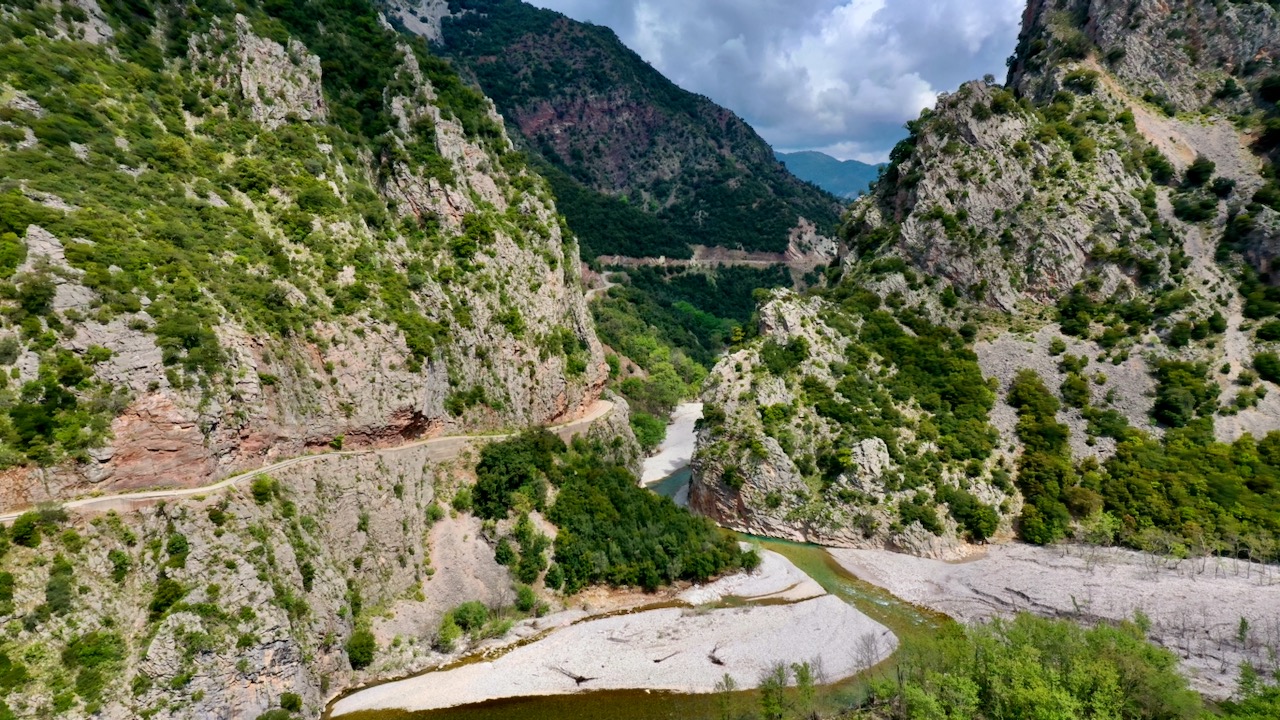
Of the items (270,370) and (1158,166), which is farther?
(1158,166)

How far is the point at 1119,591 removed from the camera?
1508 inches

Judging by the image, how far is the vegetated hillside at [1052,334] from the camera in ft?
162

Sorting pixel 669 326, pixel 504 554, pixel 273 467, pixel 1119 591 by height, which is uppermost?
pixel 669 326

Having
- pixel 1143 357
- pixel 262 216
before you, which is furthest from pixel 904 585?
pixel 262 216

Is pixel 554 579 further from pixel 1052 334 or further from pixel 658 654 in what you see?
pixel 1052 334

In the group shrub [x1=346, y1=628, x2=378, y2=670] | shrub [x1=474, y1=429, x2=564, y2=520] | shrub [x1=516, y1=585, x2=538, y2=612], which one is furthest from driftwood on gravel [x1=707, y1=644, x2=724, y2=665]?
shrub [x1=346, y1=628, x2=378, y2=670]

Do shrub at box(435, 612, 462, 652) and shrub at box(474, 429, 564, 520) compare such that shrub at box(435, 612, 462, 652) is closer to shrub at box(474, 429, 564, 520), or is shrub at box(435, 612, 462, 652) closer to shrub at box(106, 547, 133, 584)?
shrub at box(474, 429, 564, 520)

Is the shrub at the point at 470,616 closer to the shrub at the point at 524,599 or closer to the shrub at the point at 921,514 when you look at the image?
the shrub at the point at 524,599

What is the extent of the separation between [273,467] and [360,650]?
1164 cm

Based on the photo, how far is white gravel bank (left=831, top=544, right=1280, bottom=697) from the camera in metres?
31.9

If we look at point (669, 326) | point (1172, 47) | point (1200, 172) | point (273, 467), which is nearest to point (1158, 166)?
point (1200, 172)

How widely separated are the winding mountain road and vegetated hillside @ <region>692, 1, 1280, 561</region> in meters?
15.6

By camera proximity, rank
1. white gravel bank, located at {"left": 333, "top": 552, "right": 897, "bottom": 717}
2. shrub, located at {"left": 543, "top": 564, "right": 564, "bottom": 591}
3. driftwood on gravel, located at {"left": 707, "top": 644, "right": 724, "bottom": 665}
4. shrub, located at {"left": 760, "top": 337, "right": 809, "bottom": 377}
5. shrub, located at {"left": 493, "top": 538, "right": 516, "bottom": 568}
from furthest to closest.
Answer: shrub, located at {"left": 760, "top": 337, "right": 809, "bottom": 377} < shrub, located at {"left": 543, "top": 564, "right": 564, "bottom": 591} < shrub, located at {"left": 493, "top": 538, "right": 516, "bottom": 568} < driftwood on gravel, located at {"left": 707, "top": 644, "right": 724, "bottom": 665} < white gravel bank, located at {"left": 333, "top": 552, "right": 897, "bottom": 717}

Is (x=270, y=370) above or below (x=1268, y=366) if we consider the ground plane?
below
